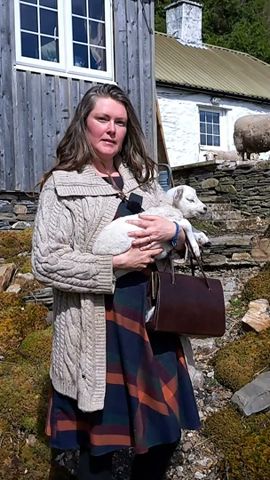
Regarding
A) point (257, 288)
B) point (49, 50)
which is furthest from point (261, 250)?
point (49, 50)

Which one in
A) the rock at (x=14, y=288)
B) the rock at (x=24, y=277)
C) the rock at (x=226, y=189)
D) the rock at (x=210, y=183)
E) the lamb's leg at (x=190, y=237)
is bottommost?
the rock at (x=14, y=288)

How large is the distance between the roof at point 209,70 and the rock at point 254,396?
1150cm

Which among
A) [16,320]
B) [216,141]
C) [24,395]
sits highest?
[216,141]

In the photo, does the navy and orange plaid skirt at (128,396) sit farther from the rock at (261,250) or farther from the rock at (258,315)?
the rock at (261,250)

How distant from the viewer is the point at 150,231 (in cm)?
215

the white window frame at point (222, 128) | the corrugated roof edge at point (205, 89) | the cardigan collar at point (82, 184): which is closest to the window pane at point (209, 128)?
the white window frame at point (222, 128)

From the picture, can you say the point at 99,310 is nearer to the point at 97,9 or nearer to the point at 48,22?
the point at 48,22

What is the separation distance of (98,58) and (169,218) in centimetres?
578

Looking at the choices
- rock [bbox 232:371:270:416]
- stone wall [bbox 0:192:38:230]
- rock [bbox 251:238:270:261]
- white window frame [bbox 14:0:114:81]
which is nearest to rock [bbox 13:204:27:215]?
stone wall [bbox 0:192:38:230]

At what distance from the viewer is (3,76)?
22.2 feet

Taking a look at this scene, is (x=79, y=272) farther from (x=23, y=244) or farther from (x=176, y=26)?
(x=176, y=26)

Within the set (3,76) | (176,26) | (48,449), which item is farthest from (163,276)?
(176,26)

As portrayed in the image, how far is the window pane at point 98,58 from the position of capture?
7486 mm

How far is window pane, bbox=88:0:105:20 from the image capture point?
7.42 meters
